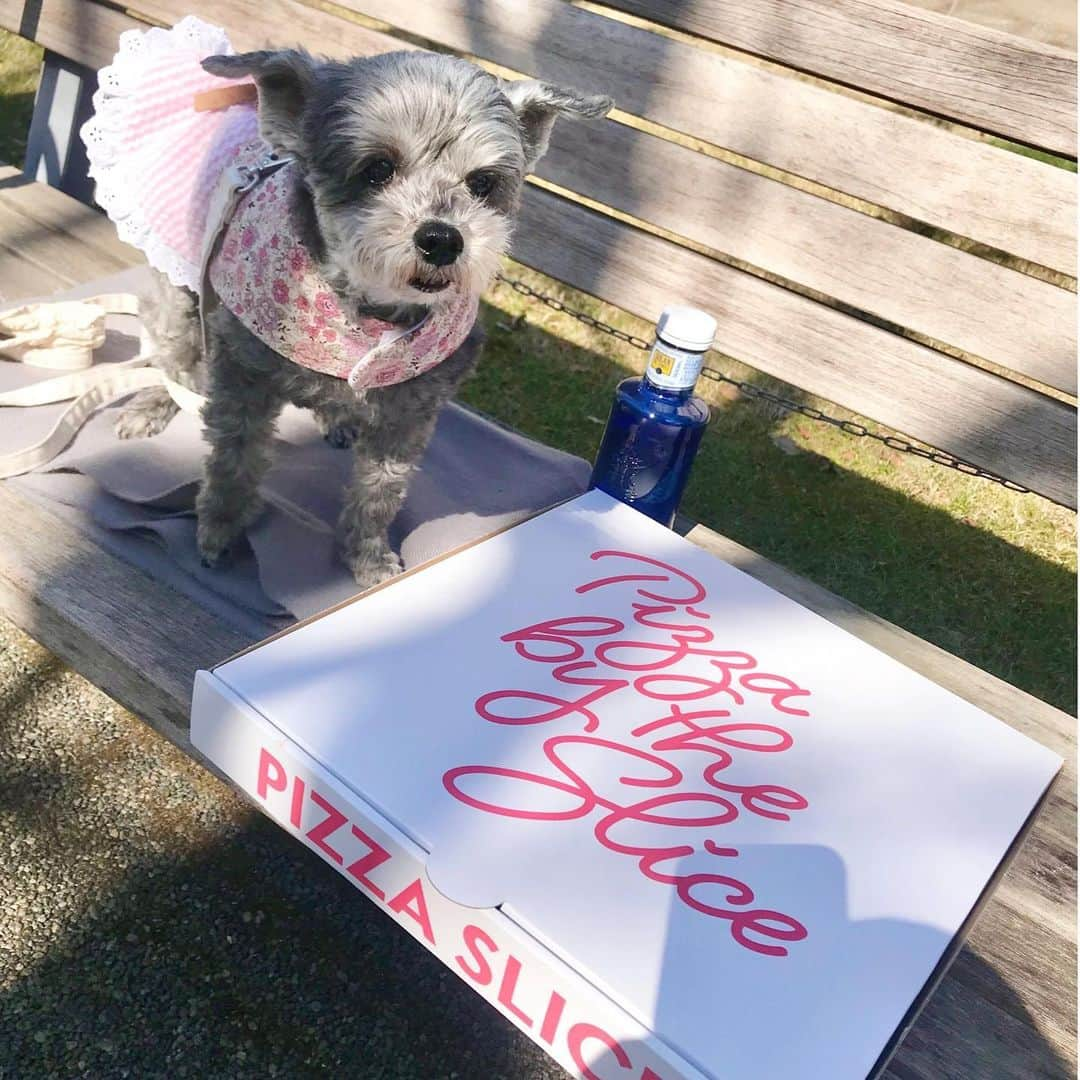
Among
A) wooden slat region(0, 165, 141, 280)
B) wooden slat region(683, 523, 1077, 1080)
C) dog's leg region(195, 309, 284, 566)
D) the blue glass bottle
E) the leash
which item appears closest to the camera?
wooden slat region(683, 523, 1077, 1080)

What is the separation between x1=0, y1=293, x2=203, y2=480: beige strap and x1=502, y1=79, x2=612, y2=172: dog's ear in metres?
0.78

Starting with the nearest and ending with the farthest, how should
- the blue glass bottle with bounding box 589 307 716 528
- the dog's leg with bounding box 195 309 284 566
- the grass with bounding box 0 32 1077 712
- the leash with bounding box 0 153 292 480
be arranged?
the dog's leg with bounding box 195 309 284 566
the blue glass bottle with bounding box 589 307 716 528
the leash with bounding box 0 153 292 480
the grass with bounding box 0 32 1077 712

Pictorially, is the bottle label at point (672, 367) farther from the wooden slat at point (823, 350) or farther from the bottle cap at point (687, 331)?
the wooden slat at point (823, 350)

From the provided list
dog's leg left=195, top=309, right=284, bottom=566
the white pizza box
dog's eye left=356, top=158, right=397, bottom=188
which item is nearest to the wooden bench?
dog's leg left=195, top=309, right=284, bottom=566

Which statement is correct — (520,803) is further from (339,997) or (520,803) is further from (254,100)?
(254,100)

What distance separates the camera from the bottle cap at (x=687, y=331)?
1796 millimetres

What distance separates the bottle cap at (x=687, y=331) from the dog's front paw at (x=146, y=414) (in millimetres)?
1018

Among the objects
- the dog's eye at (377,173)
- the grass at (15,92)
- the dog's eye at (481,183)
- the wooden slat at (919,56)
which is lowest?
the grass at (15,92)

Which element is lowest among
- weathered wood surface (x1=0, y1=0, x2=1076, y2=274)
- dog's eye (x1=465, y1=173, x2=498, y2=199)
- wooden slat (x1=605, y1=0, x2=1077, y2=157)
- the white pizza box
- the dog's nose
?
the white pizza box

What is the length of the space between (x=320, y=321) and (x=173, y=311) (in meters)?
0.62

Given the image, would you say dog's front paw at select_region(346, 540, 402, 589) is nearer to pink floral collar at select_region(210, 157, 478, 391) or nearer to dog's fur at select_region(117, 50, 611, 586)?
dog's fur at select_region(117, 50, 611, 586)

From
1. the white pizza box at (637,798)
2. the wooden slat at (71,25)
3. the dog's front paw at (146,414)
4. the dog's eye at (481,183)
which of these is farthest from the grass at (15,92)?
the white pizza box at (637,798)

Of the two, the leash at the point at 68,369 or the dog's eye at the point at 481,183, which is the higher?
the dog's eye at the point at 481,183

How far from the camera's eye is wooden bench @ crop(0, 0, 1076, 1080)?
162 cm
